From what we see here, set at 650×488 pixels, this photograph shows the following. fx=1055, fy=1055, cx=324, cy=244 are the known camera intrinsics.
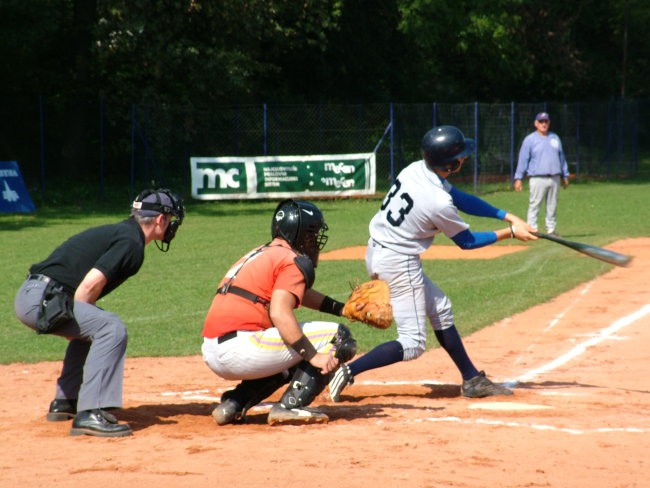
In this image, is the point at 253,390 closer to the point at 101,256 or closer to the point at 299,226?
the point at 299,226

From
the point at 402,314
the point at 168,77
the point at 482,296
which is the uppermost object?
the point at 168,77

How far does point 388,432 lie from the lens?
6.43m

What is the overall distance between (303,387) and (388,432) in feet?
2.06

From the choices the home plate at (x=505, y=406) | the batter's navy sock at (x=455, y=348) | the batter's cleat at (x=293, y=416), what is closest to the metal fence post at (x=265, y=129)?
the batter's navy sock at (x=455, y=348)

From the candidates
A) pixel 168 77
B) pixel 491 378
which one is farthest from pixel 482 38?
pixel 491 378

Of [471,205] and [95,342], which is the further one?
[471,205]

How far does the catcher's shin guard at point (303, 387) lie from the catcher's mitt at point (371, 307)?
534mm

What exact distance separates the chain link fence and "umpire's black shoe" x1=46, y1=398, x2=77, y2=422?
21.2 meters

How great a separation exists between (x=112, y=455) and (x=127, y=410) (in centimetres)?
141

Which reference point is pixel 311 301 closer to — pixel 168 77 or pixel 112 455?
pixel 112 455

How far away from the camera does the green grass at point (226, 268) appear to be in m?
10.9

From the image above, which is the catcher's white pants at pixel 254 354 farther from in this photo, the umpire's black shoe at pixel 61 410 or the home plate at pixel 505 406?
the home plate at pixel 505 406

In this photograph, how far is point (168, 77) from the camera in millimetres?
30234

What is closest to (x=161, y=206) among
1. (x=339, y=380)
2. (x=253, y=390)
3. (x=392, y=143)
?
(x=253, y=390)
